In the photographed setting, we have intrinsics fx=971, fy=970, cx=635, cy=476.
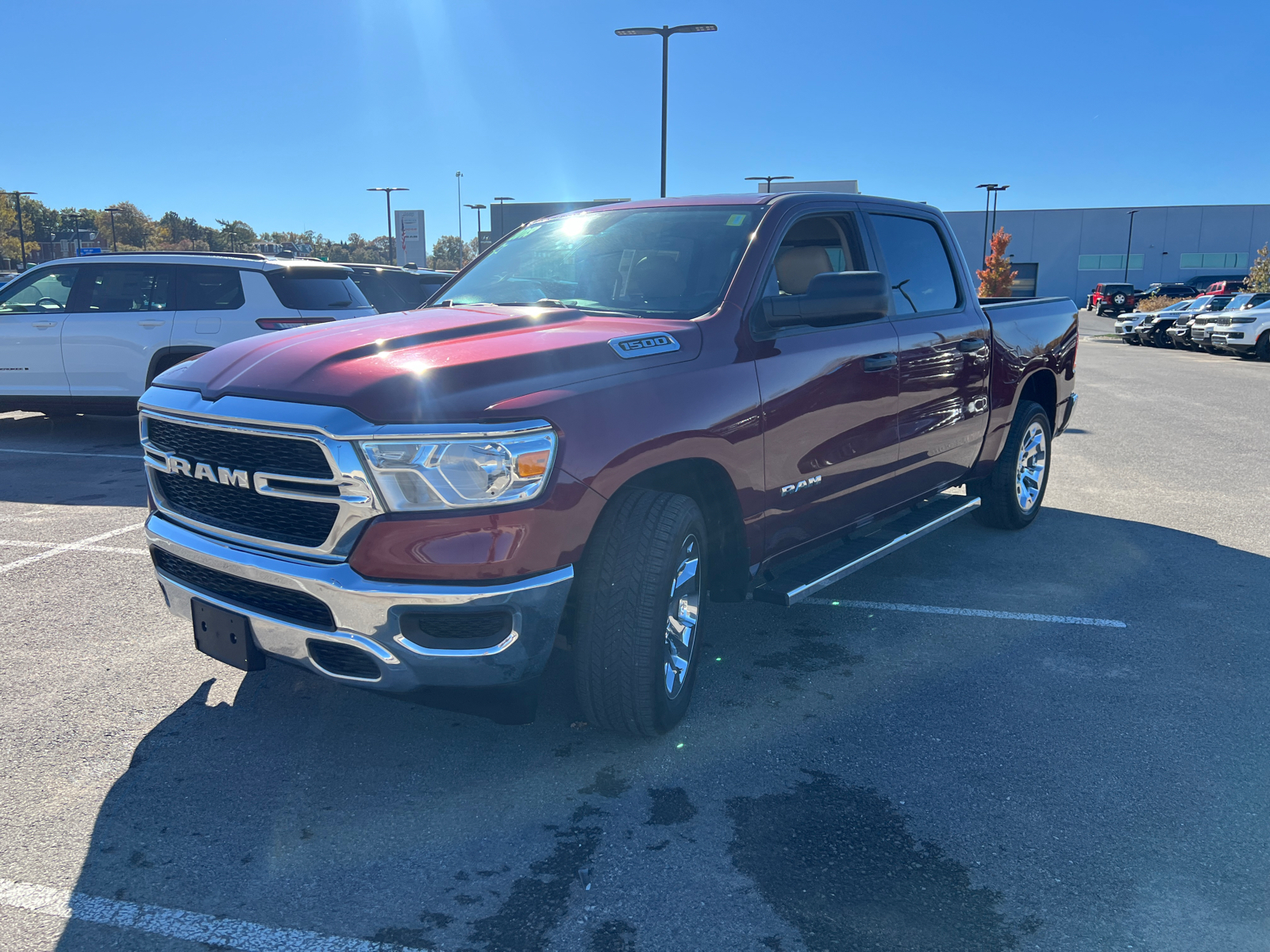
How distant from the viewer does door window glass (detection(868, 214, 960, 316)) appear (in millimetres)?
4859

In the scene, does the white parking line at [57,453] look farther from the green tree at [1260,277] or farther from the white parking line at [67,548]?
the green tree at [1260,277]

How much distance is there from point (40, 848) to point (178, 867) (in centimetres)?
44

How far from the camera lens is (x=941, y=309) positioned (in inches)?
205

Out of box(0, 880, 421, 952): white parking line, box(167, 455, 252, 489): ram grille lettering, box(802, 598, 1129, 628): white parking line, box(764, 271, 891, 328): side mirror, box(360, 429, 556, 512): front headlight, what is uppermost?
box(764, 271, 891, 328): side mirror

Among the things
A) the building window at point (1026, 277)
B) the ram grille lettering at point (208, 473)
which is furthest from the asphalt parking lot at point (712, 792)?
the building window at point (1026, 277)

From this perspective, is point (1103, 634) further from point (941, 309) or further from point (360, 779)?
point (360, 779)

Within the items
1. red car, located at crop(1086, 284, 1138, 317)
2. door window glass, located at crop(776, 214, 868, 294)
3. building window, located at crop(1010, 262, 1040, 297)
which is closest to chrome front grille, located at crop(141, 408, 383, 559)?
door window glass, located at crop(776, 214, 868, 294)

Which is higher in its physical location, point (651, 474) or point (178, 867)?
point (651, 474)

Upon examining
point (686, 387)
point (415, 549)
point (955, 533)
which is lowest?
point (955, 533)

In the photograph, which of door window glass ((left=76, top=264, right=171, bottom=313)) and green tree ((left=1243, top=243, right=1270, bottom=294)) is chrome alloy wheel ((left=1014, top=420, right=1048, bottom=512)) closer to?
door window glass ((left=76, top=264, right=171, bottom=313))

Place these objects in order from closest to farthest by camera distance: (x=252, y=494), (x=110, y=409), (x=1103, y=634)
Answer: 1. (x=252, y=494)
2. (x=1103, y=634)
3. (x=110, y=409)

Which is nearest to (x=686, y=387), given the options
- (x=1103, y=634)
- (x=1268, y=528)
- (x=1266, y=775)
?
(x=1266, y=775)

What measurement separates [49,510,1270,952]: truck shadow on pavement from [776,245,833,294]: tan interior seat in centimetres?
162

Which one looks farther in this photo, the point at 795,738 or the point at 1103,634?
the point at 1103,634
